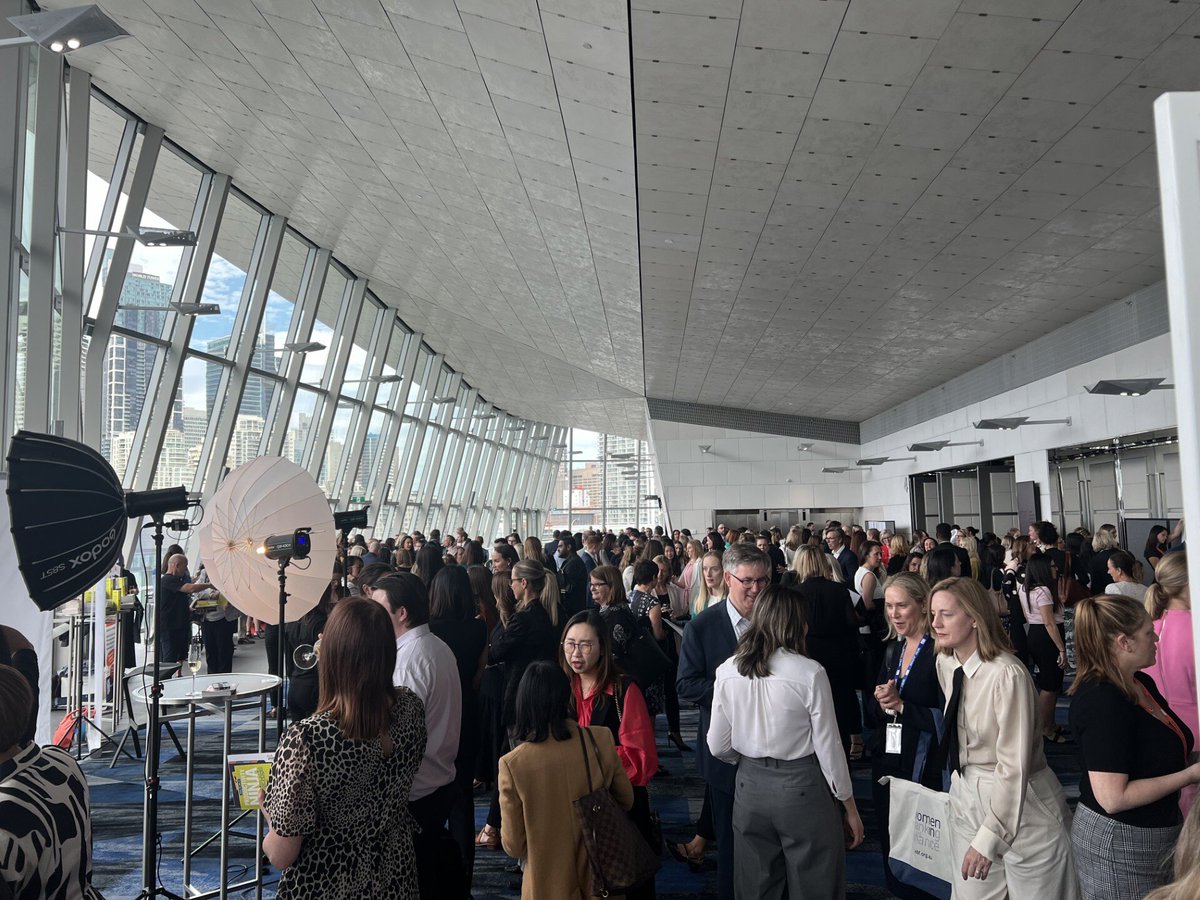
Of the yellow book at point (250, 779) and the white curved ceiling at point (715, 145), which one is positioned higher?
the white curved ceiling at point (715, 145)

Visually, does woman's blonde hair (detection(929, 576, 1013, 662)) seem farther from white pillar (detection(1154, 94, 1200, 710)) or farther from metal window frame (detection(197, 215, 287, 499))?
metal window frame (detection(197, 215, 287, 499))

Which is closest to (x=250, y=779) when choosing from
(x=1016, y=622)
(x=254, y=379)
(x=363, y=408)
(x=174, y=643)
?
(x=1016, y=622)

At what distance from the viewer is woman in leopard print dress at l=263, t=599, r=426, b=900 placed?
8.53 ft

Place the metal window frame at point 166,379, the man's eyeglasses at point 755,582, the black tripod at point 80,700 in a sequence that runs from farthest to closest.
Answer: the metal window frame at point 166,379, the black tripod at point 80,700, the man's eyeglasses at point 755,582

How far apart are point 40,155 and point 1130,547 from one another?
14.0m

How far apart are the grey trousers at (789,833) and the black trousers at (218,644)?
8.41 metres

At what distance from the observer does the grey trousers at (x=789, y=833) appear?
10.2 ft

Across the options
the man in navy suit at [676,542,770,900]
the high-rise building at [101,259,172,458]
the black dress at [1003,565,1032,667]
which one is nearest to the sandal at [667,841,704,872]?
the man in navy suit at [676,542,770,900]

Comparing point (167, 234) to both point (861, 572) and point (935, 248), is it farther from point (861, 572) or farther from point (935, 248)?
point (935, 248)

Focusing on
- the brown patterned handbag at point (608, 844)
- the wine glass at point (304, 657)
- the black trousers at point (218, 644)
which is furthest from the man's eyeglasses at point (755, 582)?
the black trousers at point (218, 644)

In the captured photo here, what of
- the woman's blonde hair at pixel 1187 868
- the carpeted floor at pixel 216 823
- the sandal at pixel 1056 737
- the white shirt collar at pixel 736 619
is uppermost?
the white shirt collar at pixel 736 619

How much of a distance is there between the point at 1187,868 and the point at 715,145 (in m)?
6.73

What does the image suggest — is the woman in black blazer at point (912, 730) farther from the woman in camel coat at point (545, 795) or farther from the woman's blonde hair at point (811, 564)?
the woman's blonde hair at point (811, 564)

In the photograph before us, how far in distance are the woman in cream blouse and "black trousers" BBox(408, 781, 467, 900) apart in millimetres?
1798
